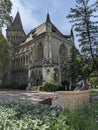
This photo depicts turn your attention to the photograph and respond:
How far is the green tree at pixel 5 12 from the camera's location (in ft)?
109

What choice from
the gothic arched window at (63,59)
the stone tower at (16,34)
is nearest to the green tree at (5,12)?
the gothic arched window at (63,59)

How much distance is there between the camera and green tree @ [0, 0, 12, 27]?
109 feet

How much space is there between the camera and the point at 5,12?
111 ft

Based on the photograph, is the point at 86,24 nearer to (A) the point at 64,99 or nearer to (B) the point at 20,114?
(A) the point at 64,99

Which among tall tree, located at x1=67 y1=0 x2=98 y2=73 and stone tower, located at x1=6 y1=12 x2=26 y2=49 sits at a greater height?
stone tower, located at x1=6 y1=12 x2=26 y2=49

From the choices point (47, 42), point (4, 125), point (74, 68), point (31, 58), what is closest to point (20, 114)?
point (4, 125)

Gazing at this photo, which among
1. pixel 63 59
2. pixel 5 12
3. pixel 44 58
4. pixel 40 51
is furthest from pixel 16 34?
pixel 5 12

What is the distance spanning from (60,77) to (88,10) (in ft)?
101

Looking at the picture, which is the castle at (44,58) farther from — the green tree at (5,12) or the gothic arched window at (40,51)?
Answer: the green tree at (5,12)

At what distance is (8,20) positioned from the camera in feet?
111

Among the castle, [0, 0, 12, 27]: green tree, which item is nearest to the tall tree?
[0, 0, 12, 27]: green tree

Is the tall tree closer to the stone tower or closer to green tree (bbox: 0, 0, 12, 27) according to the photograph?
green tree (bbox: 0, 0, 12, 27)

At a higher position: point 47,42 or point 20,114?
point 47,42

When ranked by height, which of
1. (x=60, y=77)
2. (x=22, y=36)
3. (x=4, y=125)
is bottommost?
(x=4, y=125)
